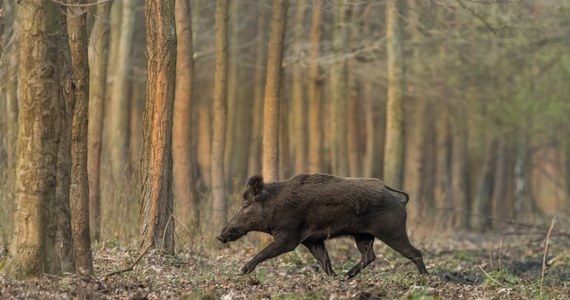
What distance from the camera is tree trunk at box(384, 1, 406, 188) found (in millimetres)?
25734

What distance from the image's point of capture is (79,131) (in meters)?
15.3

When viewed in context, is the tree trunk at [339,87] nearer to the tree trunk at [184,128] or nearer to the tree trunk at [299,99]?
the tree trunk at [299,99]

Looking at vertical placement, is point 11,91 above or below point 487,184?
above

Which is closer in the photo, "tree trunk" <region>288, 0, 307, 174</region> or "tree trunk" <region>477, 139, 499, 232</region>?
"tree trunk" <region>288, 0, 307, 174</region>

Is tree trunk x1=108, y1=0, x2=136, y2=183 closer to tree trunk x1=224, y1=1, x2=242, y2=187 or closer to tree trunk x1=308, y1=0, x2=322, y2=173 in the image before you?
tree trunk x1=224, y1=1, x2=242, y2=187

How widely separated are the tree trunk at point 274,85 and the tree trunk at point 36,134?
9.60 m

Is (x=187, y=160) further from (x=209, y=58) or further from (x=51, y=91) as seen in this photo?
(x=209, y=58)

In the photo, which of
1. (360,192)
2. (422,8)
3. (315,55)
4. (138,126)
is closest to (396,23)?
(422,8)

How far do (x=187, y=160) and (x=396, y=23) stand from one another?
7.01 m

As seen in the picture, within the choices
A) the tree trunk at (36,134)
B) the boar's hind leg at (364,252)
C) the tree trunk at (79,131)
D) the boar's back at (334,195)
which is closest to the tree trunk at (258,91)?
the boar's hind leg at (364,252)

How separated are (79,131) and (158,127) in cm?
228

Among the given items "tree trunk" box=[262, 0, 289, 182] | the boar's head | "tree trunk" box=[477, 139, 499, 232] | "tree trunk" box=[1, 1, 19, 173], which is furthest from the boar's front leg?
"tree trunk" box=[477, 139, 499, 232]

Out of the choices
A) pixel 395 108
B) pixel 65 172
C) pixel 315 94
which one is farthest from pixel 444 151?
pixel 65 172

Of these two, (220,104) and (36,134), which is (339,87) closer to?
(220,104)
